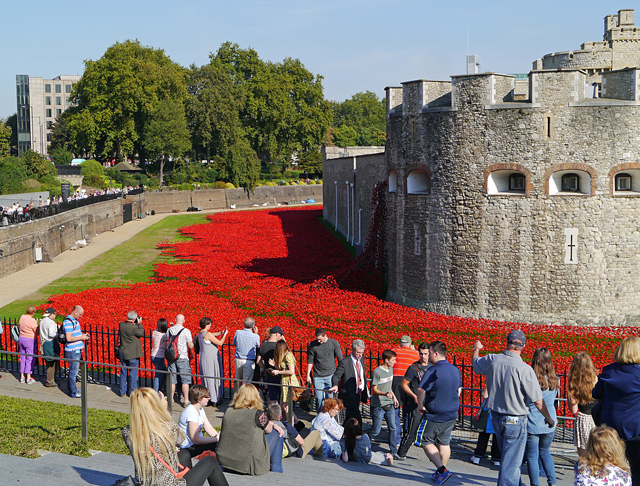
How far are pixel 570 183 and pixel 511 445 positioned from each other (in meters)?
14.3

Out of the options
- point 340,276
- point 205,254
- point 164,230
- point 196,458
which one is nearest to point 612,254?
point 340,276

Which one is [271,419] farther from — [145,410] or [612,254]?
[612,254]

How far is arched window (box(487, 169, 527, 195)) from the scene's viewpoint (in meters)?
20.0

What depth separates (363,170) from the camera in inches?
1420

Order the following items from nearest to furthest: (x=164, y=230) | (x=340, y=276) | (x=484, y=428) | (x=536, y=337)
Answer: (x=484, y=428) → (x=536, y=337) → (x=340, y=276) → (x=164, y=230)

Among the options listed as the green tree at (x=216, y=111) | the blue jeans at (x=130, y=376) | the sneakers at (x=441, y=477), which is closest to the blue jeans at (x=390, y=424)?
the sneakers at (x=441, y=477)

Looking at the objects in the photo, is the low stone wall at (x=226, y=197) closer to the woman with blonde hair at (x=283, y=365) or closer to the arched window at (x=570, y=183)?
the arched window at (x=570, y=183)

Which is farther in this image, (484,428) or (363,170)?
→ (363,170)

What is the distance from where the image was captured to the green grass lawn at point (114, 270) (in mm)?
23891

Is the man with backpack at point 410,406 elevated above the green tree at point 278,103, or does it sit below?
below

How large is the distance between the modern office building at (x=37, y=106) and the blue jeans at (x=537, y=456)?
125871 millimetres

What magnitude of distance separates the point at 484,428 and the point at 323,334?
9.51 feet

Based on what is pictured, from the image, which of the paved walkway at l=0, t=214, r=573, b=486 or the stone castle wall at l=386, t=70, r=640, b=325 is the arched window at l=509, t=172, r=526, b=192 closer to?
the stone castle wall at l=386, t=70, r=640, b=325

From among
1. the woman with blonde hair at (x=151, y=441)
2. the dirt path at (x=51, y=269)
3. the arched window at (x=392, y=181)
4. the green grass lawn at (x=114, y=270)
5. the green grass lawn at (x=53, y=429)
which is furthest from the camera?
the dirt path at (x=51, y=269)
